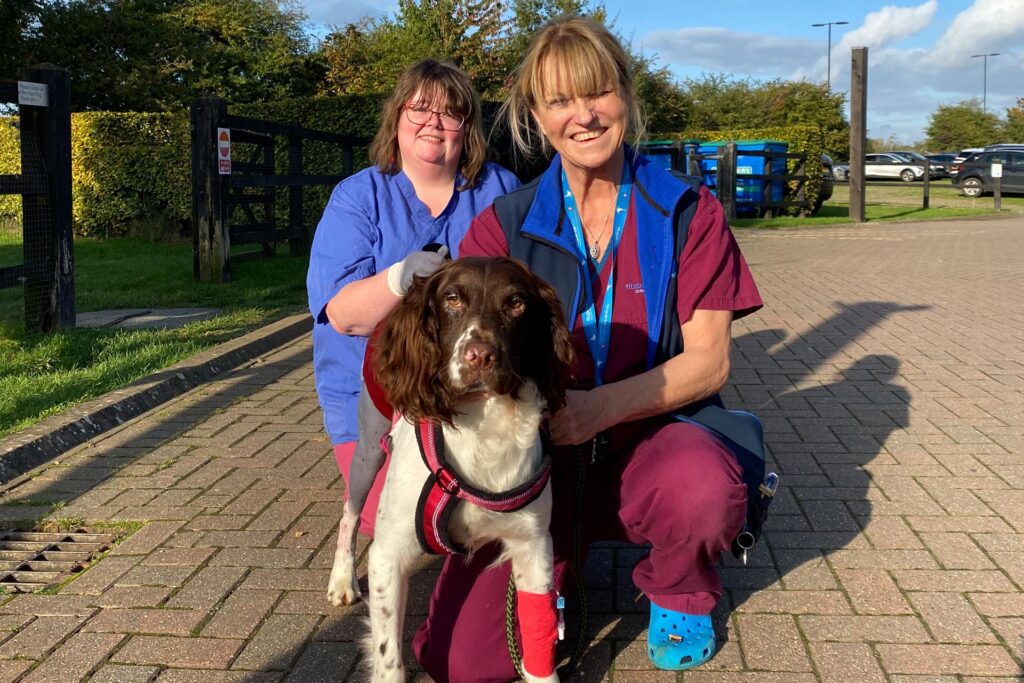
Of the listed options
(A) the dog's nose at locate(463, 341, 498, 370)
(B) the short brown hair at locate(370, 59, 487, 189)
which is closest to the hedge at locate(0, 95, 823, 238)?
(B) the short brown hair at locate(370, 59, 487, 189)

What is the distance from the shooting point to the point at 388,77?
82.8ft

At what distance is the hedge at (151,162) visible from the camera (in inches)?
630

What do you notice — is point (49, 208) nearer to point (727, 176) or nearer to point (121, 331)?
point (121, 331)

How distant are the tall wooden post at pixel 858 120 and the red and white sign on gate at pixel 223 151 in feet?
56.8

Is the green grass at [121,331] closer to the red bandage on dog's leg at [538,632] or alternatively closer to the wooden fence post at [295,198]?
the wooden fence post at [295,198]

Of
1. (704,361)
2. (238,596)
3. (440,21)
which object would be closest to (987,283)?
(704,361)

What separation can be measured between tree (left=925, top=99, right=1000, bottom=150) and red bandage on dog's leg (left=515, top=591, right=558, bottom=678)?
7419cm

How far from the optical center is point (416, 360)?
2494 mm

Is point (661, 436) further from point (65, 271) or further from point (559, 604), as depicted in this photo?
point (65, 271)

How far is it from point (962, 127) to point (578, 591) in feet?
252

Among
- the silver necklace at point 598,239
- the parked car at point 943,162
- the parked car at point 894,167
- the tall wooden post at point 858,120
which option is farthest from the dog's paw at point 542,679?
the parked car at point 894,167

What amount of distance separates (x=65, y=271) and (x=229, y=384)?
2003 millimetres

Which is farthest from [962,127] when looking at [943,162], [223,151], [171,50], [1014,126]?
[223,151]

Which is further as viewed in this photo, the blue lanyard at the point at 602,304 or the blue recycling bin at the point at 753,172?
the blue recycling bin at the point at 753,172
